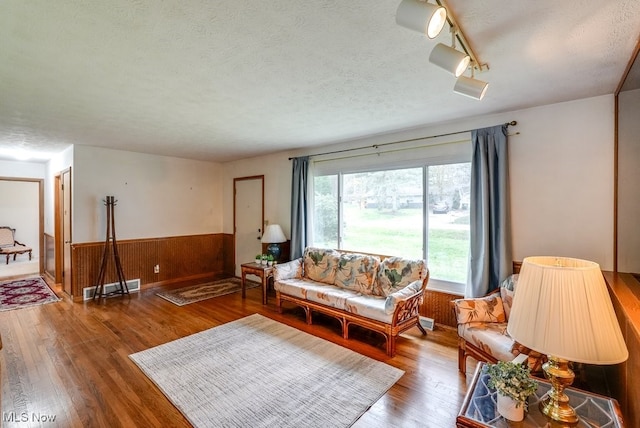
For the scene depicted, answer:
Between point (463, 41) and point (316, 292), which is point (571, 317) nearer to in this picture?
point (463, 41)

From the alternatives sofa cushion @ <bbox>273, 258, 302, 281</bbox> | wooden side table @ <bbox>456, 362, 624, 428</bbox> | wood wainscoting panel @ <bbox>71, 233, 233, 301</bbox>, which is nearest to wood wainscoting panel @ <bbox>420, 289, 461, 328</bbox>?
sofa cushion @ <bbox>273, 258, 302, 281</bbox>

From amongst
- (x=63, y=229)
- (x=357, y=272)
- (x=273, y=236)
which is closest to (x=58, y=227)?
(x=63, y=229)

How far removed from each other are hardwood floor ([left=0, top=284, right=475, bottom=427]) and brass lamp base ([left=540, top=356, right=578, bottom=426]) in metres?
0.83

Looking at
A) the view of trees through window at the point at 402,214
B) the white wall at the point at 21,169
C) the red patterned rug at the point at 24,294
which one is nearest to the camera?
the view of trees through window at the point at 402,214

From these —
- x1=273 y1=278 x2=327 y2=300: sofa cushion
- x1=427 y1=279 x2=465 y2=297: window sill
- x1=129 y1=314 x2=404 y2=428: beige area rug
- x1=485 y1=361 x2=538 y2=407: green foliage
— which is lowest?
x1=129 y1=314 x2=404 y2=428: beige area rug

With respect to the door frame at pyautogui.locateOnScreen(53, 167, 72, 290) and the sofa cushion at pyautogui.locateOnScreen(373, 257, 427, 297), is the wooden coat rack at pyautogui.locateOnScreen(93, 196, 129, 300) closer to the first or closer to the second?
the door frame at pyautogui.locateOnScreen(53, 167, 72, 290)

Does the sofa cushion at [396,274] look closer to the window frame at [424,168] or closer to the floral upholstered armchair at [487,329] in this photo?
the window frame at [424,168]

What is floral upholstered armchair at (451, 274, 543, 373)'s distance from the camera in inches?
88.0

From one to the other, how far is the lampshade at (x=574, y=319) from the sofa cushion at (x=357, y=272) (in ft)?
8.15

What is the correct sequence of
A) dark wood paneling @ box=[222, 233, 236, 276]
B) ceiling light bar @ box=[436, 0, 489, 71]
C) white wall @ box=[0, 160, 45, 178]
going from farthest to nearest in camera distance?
dark wood paneling @ box=[222, 233, 236, 276] → white wall @ box=[0, 160, 45, 178] → ceiling light bar @ box=[436, 0, 489, 71]

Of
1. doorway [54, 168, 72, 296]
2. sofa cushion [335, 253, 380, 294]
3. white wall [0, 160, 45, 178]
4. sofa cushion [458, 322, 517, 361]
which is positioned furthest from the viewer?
white wall [0, 160, 45, 178]

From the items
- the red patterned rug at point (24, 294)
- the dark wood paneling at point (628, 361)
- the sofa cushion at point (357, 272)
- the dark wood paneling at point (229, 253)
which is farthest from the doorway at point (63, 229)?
the dark wood paneling at point (628, 361)

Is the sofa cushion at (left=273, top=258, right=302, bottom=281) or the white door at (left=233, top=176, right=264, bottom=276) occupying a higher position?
the white door at (left=233, top=176, right=264, bottom=276)

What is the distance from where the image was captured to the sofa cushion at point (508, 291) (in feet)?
8.80
